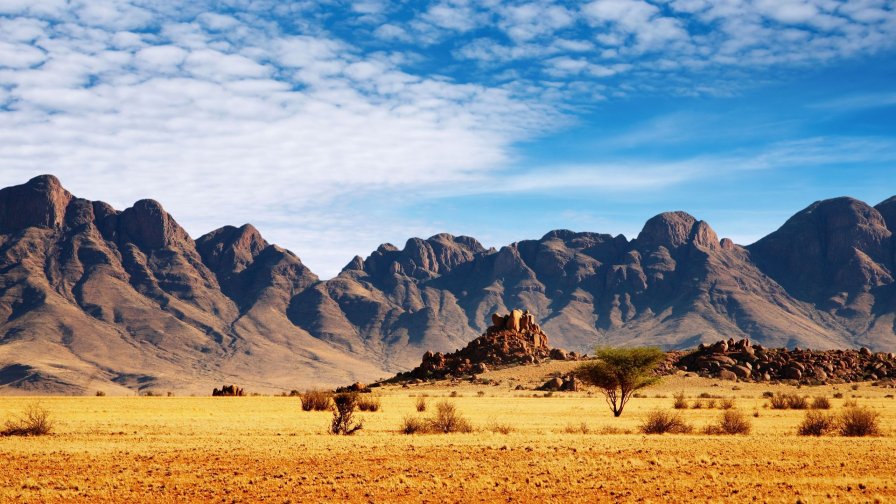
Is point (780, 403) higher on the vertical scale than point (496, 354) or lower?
lower

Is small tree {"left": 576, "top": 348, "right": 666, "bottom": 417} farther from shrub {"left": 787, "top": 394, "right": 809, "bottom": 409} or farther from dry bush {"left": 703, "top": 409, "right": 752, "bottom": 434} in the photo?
dry bush {"left": 703, "top": 409, "right": 752, "bottom": 434}

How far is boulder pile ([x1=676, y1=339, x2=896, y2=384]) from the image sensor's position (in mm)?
81250

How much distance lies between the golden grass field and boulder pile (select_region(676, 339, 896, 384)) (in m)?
47.6

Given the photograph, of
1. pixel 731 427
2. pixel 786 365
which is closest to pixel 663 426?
pixel 731 427

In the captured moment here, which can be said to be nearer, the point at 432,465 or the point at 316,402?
the point at 432,465

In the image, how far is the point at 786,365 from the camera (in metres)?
83.9

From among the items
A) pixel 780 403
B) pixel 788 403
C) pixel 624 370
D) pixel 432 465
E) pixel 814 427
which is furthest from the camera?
pixel 788 403

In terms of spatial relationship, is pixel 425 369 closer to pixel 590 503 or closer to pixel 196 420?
pixel 196 420

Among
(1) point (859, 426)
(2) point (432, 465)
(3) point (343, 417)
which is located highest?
(1) point (859, 426)

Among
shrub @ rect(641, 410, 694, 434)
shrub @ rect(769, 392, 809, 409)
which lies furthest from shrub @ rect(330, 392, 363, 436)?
shrub @ rect(769, 392, 809, 409)

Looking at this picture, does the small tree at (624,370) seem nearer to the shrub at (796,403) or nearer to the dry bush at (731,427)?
the shrub at (796,403)

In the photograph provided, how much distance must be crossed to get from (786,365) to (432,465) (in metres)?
70.5

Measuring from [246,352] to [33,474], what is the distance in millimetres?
182174

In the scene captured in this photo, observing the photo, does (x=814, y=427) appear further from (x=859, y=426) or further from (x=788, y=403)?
(x=788, y=403)
